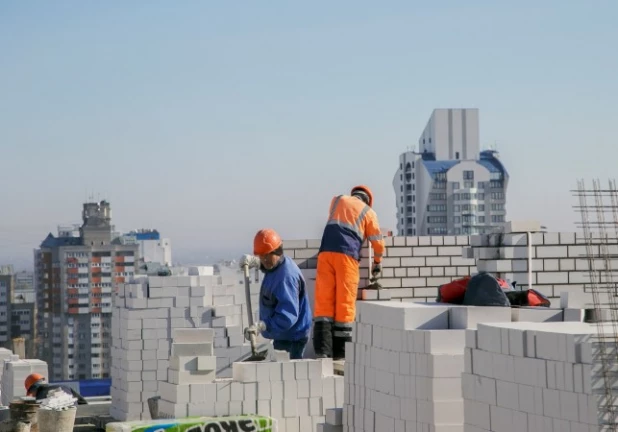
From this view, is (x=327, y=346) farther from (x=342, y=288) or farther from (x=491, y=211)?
(x=491, y=211)

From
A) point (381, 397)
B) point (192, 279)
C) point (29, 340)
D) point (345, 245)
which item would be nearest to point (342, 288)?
point (345, 245)

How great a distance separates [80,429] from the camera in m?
16.0

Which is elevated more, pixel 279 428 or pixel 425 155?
pixel 425 155

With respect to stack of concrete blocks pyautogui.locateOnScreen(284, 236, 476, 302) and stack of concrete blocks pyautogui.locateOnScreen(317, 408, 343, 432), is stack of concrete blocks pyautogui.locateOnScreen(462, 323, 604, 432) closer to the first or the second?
stack of concrete blocks pyautogui.locateOnScreen(317, 408, 343, 432)

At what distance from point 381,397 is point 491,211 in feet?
385

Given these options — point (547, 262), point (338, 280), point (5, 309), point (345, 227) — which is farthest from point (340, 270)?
point (5, 309)

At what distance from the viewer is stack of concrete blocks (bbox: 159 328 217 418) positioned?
12.5 m

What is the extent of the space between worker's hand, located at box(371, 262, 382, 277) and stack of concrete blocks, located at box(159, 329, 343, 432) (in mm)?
3600

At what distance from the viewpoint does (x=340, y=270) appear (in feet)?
51.4

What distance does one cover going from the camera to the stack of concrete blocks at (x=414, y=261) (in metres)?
17.7

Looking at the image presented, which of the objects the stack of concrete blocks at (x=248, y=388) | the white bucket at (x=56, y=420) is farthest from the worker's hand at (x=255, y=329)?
the white bucket at (x=56, y=420)

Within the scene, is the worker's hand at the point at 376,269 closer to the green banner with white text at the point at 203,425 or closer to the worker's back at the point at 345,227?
the worker's back at the point at 345,227

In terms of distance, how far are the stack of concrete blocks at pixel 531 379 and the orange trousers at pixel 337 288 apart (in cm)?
573

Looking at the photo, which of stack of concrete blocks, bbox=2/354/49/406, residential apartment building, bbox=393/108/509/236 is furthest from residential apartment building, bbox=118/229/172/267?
stack of concrete blocks, bbox=2/354/49/406
